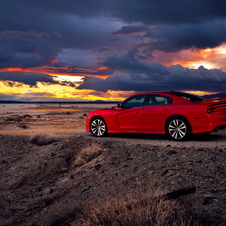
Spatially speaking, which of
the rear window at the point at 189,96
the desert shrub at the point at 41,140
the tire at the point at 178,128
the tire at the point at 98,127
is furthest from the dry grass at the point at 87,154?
the rear window at the point at 189,96

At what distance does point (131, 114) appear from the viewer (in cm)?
1127

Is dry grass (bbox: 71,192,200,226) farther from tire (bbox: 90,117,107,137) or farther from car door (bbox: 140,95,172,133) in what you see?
tire (bbox: 90,117,107,137)

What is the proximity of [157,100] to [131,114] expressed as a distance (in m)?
1.12

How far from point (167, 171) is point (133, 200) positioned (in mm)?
1611

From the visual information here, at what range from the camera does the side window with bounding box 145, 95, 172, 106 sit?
35.0 feet

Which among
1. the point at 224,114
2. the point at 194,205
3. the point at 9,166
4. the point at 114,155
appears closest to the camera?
the point at 194,205

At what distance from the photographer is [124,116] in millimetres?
11484

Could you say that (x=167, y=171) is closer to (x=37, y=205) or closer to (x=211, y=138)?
(x=37, y=205)

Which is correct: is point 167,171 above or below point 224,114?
below

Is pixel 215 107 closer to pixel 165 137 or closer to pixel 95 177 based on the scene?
pixel 165 137

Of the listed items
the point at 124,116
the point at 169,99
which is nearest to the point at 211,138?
the point at 169,99

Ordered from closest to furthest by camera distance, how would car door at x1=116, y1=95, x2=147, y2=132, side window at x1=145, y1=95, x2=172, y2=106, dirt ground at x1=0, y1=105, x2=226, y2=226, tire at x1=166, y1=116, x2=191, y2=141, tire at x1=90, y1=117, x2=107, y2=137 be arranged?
dirt ground at x1=0, y1=105, x2=226, y2=226
tire at x1=166, y1=116, x2=191, y2=141
side window at x1=145, y1=95, x2=172, y2=106
car door at x1=116, y1=95, x2=147, y2=132
tire at x1=90, y1=117, x2=107, y2=137

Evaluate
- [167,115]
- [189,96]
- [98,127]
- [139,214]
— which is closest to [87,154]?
[98,127]

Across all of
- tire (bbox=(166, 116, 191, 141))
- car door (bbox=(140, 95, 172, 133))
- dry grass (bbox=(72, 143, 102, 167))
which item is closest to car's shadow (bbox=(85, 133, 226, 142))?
tire (bbox=(166, 116, 191, 141))
